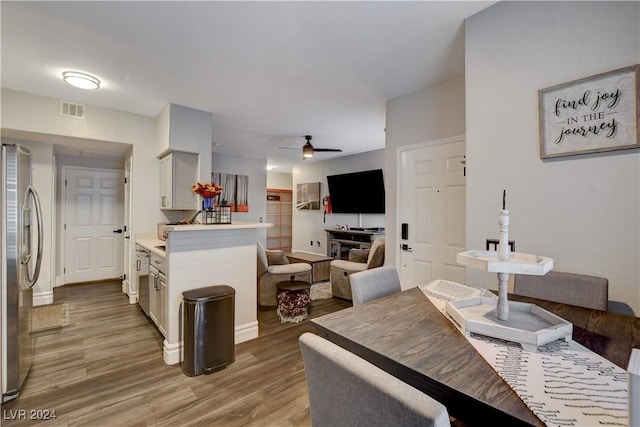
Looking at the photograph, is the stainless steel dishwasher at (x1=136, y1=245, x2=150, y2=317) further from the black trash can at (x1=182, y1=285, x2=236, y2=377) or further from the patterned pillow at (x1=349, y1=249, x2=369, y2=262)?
the patterned pillow at (x1=349, y1=249, x2=369, y2=262)

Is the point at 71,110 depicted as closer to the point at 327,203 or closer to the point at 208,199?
the point at 208,199

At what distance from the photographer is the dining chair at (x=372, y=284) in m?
1.66

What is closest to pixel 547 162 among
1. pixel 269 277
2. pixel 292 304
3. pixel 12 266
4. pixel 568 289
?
pixel 568 289

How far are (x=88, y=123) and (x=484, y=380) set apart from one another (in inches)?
187

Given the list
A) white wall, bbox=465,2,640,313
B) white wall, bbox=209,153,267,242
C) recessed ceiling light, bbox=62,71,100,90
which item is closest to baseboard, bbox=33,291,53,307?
recessed ceiling light, bbox=62,71,100,90

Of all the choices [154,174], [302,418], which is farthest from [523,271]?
[154,174]

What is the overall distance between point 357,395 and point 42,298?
16.7ft

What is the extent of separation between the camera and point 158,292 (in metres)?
2.89

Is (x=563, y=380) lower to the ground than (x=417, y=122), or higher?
lower

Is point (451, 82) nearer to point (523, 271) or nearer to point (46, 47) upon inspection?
point (523, 271)

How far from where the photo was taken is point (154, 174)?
4133mm

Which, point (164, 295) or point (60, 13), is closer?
point (60, 13)

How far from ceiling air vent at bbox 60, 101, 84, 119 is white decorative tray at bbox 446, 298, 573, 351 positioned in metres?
4.59

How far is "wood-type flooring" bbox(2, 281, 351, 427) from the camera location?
73.6 inches
